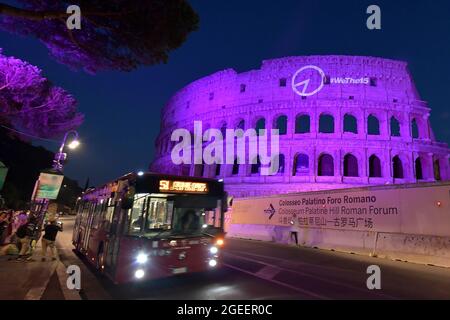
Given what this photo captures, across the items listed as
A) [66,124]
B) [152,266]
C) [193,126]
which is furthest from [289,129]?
[152,266]

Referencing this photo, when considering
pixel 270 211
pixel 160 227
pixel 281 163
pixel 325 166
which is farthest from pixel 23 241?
pixel 325 166

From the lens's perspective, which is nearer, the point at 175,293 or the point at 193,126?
the point at 175,293

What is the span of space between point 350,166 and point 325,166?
8.58 feet

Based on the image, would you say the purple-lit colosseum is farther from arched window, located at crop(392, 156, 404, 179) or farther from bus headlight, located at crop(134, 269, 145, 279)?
bus headlight, located at crop(134, 269, 145, 279)

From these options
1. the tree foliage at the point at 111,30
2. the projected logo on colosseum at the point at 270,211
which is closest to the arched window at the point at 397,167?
the projected logo on colosseum at the point at 270,211

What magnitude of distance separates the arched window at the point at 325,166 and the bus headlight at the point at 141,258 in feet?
90.1

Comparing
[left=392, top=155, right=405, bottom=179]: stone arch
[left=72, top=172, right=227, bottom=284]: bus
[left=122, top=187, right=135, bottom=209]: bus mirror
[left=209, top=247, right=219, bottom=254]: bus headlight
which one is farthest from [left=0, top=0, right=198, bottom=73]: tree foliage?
[left=392, top=155, right=405, bottom=179]: stone arch

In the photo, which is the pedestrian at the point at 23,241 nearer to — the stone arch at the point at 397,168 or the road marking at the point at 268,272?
the road marking at the point at 268,272

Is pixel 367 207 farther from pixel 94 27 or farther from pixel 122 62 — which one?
pixel 94 27

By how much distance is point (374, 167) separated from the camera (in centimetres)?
3111

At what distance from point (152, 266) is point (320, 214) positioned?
1086 cm

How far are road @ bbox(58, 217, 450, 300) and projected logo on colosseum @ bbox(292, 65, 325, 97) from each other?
25.4 meters

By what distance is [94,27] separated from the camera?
9016mm
